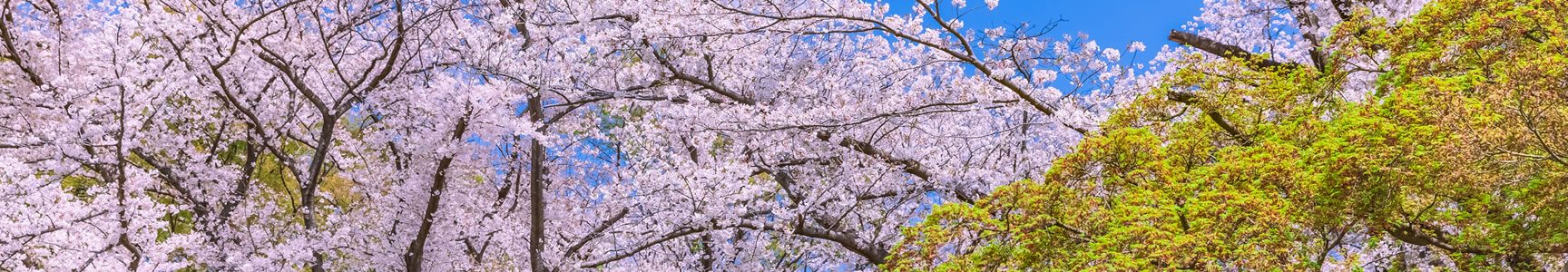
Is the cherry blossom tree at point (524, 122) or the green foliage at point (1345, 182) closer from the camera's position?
the green foliage at point (1345, 182)

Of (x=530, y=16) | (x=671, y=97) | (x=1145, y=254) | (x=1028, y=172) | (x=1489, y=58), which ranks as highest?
(x=530, y=16)

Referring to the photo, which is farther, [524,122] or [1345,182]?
[524,122]

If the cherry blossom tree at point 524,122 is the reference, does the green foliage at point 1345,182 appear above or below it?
below

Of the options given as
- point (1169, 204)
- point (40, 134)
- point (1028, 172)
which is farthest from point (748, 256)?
point (1169, 204)

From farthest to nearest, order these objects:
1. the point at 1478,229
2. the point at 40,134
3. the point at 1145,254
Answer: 1. the point at 40,134
2. the point at 1478,229
3. the point at 1145,254

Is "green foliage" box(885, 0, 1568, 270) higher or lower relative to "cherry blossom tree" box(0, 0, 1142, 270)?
lower

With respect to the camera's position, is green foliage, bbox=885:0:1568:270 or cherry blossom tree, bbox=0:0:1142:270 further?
cherry blossom tree, bbox=0:0:1142:270

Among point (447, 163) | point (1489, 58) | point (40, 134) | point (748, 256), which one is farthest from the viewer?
point (748, 256)

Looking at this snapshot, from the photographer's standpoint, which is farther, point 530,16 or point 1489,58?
point 530,16

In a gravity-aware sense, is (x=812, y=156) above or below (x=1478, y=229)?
above

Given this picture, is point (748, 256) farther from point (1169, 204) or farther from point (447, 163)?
point (1169, 204)

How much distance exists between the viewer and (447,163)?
13766 millimetres

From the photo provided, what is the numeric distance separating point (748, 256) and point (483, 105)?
3.70 meters

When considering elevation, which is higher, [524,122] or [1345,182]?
[524,122]
